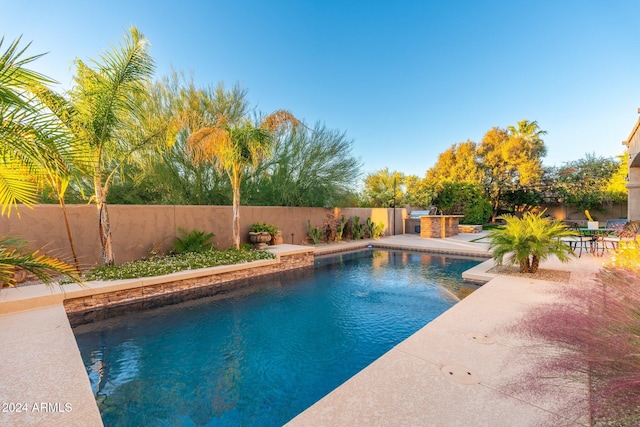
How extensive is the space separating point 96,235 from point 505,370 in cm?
836

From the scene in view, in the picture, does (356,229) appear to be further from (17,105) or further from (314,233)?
(17,105)

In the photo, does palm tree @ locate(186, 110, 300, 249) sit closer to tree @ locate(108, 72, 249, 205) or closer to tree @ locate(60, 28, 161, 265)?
tree @ locate(108, 72, 249, 205)

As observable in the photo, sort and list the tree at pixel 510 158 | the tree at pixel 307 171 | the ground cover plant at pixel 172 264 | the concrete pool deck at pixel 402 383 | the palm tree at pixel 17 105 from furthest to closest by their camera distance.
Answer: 1. the tree at pixel 510 158
2. the tree at pixel 307 171
3. the ground cover plant at pixel 172 264
4. the concrete pool deck at pixel 402 383
5. the palm tree at pixel 17 105

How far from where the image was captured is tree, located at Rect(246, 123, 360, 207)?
10758 millimetres

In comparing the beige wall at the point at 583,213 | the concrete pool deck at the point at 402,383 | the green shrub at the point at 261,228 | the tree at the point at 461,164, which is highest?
the tree at the point at 461,164

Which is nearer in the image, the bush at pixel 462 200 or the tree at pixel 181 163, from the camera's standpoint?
the tree at pixel 181 163

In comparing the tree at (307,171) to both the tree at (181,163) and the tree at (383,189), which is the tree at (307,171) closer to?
the tree at (181,163)

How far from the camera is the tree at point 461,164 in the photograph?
21.6 metres

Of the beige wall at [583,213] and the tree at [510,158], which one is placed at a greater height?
the tree at [510,158]

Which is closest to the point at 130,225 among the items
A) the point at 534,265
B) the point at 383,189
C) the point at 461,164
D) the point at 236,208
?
the point at 236,208

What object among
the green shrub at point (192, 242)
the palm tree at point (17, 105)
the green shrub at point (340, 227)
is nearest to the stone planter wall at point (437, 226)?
the green shrub at point (340, 227)

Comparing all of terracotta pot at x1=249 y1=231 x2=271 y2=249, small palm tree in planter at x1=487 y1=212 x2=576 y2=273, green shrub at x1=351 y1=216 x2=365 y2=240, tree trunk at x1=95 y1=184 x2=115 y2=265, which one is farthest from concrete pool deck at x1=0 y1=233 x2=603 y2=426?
green shrub at x1=351 y1=216 x2=365 y2=240

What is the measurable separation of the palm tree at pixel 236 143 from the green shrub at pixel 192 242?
32.3 inches

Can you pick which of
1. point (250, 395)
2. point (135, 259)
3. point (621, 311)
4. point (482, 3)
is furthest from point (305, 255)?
point (482, 3)
